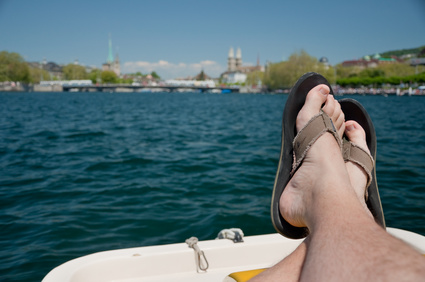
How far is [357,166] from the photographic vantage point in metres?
1.74

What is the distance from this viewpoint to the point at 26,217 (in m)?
3.38

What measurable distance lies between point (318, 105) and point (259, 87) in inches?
3357

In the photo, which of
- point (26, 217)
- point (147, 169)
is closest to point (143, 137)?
point (147, 169)

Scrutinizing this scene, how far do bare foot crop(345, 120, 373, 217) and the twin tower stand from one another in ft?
457

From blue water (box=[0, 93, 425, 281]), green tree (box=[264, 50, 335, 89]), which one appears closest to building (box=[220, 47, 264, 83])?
green tree (box=[264, 50, 335, 89])

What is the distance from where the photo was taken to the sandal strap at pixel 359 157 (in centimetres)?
172

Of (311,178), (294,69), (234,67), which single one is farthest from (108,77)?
(311,178)

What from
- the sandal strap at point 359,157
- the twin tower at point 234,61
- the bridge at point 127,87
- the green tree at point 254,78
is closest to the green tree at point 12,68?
the bridge at point 127,87

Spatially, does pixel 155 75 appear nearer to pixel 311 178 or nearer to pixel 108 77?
pixel 108 77

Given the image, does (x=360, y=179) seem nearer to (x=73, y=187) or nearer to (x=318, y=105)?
(x=318, y=105)

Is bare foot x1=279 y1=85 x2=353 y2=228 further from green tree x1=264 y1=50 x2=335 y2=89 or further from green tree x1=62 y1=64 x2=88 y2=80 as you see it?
green tree x1=62 y1=64 x2=88 y2=80

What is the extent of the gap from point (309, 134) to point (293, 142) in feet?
0.34

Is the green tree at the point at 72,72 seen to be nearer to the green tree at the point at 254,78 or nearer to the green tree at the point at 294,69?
the green tree at the point at 254,78

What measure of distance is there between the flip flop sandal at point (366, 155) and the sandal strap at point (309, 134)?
0.22 metres
